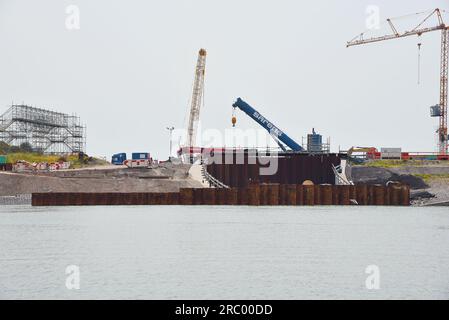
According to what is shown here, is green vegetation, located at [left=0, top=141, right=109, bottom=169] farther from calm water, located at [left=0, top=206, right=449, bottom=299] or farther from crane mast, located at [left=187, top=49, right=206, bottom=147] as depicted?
calm water, located at [left=0, top=206, right=449, bottom=299]

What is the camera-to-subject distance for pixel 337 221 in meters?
55.5

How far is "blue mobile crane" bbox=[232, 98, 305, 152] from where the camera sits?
92.8 m

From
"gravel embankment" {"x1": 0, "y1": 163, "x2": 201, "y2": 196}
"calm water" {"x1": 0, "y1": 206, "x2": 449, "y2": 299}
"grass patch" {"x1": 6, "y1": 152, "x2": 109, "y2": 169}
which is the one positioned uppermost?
"grass patch" {"x1": 6, "y1": 152, "x2": 109, "y2": 169}

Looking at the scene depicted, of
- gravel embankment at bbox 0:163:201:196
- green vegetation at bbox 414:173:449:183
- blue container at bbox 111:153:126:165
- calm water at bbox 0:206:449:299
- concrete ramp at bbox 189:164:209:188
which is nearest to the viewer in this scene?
calm water at bbox 0:206:449:299

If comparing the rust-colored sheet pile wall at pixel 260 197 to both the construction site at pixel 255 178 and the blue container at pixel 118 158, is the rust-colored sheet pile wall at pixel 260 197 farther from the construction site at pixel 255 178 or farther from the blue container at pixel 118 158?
the blue container at pixel 118 158

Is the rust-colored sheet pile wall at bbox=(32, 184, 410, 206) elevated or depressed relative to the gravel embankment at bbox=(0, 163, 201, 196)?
depressed

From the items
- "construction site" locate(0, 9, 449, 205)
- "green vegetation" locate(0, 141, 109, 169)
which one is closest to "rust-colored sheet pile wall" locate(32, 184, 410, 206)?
"construction site" locate(0, 9, 449, 205)

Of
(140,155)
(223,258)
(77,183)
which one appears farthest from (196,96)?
(223,258)

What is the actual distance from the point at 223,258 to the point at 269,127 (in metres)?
61.6

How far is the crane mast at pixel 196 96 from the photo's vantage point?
396ft

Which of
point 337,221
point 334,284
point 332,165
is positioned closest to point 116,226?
point 337,221

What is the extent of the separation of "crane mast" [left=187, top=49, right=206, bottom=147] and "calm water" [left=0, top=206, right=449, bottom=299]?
220 feet
